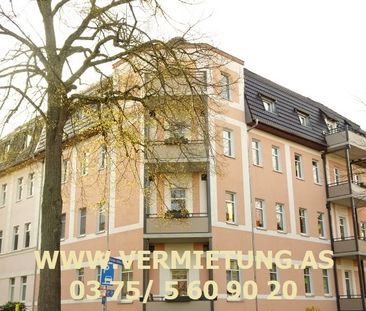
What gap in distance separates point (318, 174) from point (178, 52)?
63.6 ft

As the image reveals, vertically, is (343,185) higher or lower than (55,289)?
higher

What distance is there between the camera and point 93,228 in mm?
26875

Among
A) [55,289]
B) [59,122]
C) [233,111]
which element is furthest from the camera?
[233,111]

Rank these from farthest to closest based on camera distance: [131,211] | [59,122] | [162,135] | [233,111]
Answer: [233,111]
[131,211]
[162,135]
[59,122]

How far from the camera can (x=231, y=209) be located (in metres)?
24.8

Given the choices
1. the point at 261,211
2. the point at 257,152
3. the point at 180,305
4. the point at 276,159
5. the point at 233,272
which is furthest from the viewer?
the point at 276,159

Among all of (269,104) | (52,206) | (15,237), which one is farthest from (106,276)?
(15,237)

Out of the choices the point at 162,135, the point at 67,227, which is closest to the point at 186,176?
the point at 162,135

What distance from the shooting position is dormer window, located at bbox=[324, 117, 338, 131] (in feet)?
111

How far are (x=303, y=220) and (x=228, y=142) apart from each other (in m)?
6.95

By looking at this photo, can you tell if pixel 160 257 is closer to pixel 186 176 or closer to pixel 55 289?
pixel 186 176

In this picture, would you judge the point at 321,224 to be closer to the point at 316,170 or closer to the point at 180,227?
the point at 316,170

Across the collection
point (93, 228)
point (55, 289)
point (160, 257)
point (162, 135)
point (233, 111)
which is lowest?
point (55, 289)

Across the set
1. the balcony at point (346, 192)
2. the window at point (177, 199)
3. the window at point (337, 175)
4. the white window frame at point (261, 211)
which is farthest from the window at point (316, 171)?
the window at point (177, 199)
